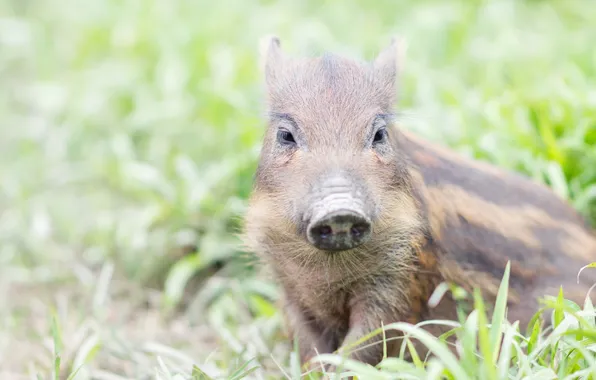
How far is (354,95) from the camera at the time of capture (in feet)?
12.6

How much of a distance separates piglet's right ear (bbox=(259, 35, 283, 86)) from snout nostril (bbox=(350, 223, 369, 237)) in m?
1.17

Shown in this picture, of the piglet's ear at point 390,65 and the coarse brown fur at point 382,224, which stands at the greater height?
the piglet's ear at point 390,65

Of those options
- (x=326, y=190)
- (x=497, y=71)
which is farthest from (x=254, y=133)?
(x=326, y=190)

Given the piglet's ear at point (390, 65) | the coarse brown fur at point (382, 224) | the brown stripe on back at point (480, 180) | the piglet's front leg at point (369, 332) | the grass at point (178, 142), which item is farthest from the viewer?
the grass at point (178, 142)

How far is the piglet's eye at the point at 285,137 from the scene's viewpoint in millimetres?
3828

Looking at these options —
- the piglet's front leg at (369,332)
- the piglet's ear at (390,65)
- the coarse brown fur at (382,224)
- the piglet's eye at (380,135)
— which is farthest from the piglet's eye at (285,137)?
the piglet's front leg at (369,332)

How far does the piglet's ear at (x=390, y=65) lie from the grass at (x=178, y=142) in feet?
0.66

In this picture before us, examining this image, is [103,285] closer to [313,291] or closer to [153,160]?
[153,160]

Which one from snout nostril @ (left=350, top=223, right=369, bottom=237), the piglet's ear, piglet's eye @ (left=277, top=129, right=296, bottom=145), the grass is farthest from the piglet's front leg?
the piglet's ear

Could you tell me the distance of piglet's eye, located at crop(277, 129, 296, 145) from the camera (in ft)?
12.6

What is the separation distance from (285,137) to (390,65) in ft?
2.52

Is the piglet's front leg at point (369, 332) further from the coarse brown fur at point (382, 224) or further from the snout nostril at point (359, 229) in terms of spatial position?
the snout nostril at point (359, 229)

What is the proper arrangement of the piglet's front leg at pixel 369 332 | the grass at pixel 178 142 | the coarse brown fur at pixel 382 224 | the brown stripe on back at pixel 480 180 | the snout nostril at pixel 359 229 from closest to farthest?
the snout nostril at pixel 359 229 < the coarse brown fur at pixel 382 224 < the piglet's front leg at pixel 369 332 < the brown stripe on back at pixel 480 180 < the grass at pixel 178 142

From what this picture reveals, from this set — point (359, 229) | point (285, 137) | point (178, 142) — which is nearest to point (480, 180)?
point (285, 137)
